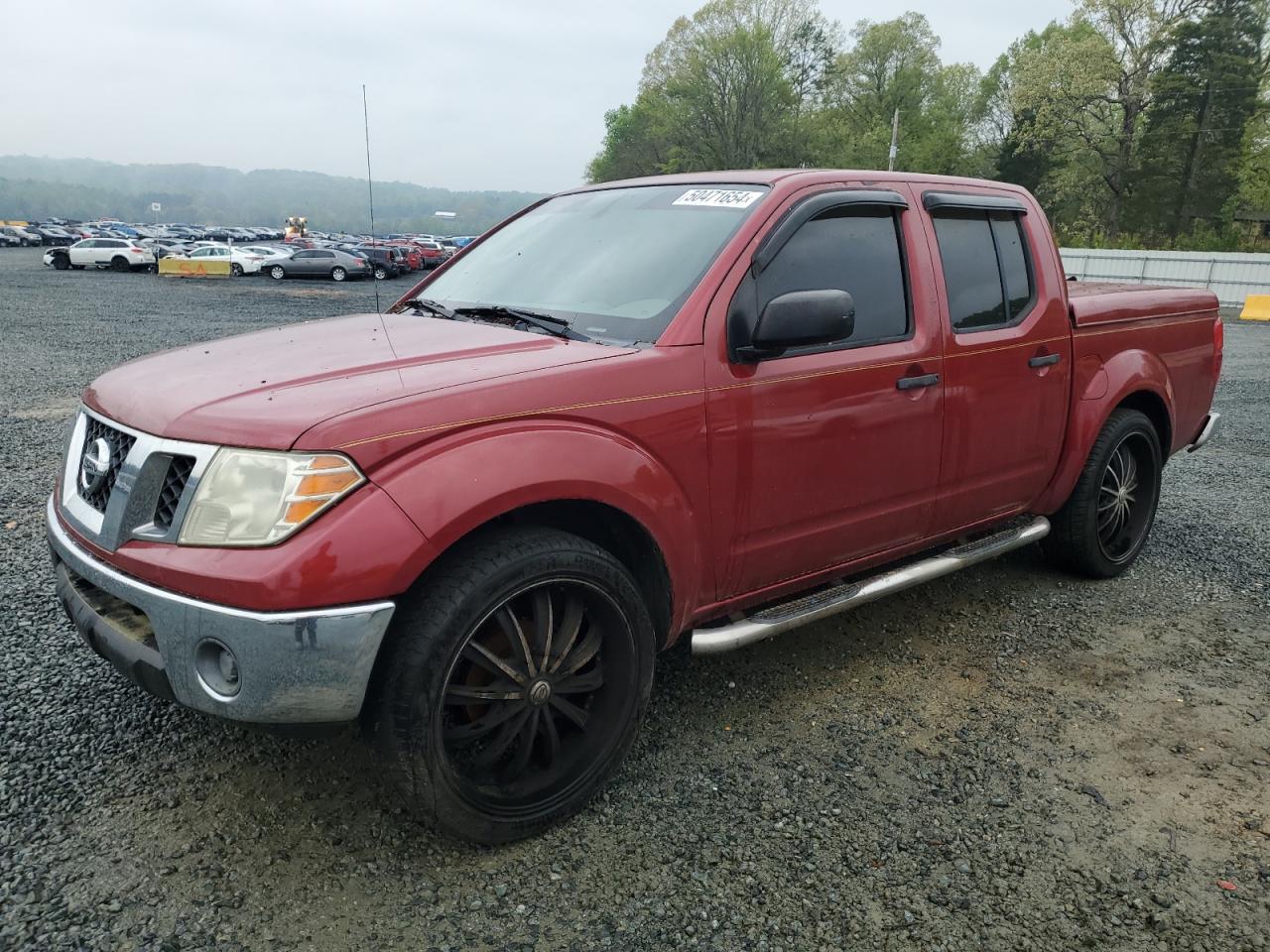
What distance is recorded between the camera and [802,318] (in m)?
2.73

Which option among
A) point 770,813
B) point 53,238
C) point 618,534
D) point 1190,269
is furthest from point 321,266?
point 770,813

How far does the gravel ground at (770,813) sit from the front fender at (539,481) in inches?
29.6

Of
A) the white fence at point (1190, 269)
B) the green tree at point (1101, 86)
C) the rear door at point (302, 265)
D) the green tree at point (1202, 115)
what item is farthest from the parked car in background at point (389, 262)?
the green tree at point (1202, 115)

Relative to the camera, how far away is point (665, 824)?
265cm

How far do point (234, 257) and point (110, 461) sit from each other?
127ft

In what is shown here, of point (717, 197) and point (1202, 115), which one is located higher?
point (1202, 115)

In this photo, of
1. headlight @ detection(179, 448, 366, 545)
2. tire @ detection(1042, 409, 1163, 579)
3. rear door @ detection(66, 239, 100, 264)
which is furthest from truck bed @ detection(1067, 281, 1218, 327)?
rear door @ detection(66, 239, 100, 264)

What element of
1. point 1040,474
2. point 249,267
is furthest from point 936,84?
point 1040,474

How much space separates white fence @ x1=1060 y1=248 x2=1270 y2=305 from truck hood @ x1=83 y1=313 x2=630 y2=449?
88.8 ft

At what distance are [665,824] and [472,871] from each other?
567mm

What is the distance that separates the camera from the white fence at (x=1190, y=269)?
2661 centimetres

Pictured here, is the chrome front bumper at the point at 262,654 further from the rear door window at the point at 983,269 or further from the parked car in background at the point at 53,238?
the parked car in background at the point at 53,238

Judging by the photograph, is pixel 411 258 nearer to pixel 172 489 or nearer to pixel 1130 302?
pixel 1130 302

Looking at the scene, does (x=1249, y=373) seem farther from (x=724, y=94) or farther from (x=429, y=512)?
(x=724, y=94)
